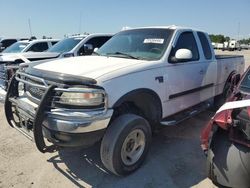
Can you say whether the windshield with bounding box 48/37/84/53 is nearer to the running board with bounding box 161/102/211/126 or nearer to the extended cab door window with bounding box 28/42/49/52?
the extended cab door window with bounding box 28/42/49/52

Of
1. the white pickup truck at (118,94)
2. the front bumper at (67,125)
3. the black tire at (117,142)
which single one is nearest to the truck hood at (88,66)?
the white pickup truck at (118,94)

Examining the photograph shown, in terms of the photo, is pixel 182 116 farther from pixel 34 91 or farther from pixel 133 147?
pixel 34 91

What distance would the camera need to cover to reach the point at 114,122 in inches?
146

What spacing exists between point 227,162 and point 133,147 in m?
1.35

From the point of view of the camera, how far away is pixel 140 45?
189 inches

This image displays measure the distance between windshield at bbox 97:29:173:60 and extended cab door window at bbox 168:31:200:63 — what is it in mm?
182

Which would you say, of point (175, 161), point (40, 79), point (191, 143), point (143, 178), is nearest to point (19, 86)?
point (40, 79)

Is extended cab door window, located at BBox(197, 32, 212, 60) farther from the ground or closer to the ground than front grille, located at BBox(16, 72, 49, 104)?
farther from the ground

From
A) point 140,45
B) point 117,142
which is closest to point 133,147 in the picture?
point 117,142

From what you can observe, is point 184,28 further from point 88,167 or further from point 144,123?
point 88,167

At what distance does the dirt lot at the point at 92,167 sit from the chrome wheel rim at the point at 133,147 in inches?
8.0

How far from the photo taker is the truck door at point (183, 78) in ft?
15.0

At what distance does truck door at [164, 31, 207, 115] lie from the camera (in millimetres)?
4574

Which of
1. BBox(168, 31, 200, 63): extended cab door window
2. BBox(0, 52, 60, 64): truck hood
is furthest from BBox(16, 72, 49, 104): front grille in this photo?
BBox(0, 52, 60, 64): truck hood
